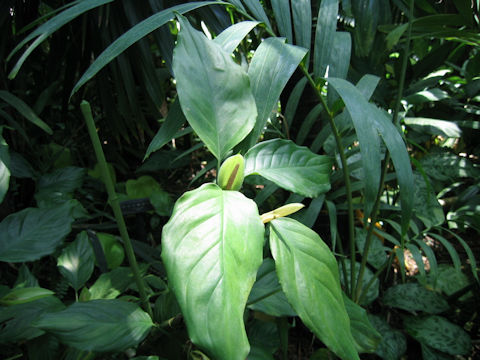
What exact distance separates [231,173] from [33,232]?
0.47 m

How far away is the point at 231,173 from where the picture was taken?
32cm

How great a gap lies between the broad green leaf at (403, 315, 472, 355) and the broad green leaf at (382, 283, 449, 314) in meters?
0.03

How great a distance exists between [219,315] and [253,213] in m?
0.08

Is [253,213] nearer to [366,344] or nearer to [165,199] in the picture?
[366,344]

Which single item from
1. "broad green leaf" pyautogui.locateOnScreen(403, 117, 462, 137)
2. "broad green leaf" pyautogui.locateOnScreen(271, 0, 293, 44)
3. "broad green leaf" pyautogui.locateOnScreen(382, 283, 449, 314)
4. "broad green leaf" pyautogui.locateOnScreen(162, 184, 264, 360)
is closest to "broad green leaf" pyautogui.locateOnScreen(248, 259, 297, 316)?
"broad green leaf" pyautogui.locateOnScreen(162, 184, 264, 360)

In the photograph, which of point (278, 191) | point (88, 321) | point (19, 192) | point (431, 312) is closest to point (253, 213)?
point (88, 321)

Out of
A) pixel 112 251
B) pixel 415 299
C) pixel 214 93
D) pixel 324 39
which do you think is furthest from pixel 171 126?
pixel 415 299

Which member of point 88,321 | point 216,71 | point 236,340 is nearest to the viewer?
point 236,340

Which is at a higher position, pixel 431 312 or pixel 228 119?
pixel 228 119

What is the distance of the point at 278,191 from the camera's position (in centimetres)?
93

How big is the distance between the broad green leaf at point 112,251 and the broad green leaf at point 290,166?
73 centimetres

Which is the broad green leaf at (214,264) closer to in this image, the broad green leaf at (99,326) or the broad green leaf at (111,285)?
the broad green leaf at (99,326)

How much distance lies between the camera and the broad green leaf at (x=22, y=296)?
0.52 meters

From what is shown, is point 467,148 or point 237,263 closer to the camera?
point 237,263
